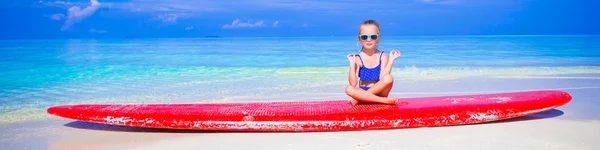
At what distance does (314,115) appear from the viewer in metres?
3.65

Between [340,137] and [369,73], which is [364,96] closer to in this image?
[369,73]

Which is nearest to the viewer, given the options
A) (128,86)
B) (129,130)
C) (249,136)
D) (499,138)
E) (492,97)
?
(499,138)

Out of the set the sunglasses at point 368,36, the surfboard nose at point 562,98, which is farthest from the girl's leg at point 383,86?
the surfboard nose at point 562,98

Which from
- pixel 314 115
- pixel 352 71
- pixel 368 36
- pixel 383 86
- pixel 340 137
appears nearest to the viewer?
pixel 340 137

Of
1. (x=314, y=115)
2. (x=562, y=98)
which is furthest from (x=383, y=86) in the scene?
(x=562, y=98)

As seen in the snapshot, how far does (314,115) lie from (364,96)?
0.47m

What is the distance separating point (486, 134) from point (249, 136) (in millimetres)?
1648

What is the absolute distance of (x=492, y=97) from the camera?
4.13 m

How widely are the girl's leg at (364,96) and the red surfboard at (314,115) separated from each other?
0.04 metres

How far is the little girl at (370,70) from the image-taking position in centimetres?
388

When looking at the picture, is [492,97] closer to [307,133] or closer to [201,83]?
[307,133]

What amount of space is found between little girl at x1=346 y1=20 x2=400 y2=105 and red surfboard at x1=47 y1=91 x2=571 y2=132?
0.09 metres

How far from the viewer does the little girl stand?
153 inches

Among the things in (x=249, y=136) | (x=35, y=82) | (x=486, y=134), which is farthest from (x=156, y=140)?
(x=35, y=82)
